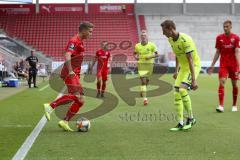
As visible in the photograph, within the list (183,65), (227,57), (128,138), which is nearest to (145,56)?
(227,57)

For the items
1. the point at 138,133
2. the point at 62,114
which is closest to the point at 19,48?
the point at 62,114

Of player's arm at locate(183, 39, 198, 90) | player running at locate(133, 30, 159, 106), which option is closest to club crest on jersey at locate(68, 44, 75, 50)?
player's arm at locate(183, 39, 198, 90)

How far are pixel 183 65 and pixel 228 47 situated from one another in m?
3.36

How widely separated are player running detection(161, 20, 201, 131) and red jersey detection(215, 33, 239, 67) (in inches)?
118

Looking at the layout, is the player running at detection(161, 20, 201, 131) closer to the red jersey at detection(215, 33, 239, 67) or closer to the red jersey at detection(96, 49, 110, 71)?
the red jersey at detection(215, 33, 239, 67)

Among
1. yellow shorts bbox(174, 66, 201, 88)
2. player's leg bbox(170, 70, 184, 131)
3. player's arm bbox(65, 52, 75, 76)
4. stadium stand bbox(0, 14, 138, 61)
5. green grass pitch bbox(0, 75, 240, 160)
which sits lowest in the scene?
green grass pitch bbox(0, 75, 240, 160)

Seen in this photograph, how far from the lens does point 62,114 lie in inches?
473

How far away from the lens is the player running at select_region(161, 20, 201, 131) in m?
8.96

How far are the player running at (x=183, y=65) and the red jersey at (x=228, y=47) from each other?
3005 millimetres

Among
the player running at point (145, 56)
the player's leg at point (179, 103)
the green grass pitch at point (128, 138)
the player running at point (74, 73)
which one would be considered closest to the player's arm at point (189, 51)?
the player's leg at point (179, 103)

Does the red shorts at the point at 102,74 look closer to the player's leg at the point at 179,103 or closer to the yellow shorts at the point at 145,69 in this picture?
the yellow shorts at the point at 145,69

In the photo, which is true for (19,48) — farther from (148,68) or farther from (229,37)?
(229,37)

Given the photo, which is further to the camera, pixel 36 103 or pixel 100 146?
pixel 36 103

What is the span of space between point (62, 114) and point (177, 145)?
491cm
